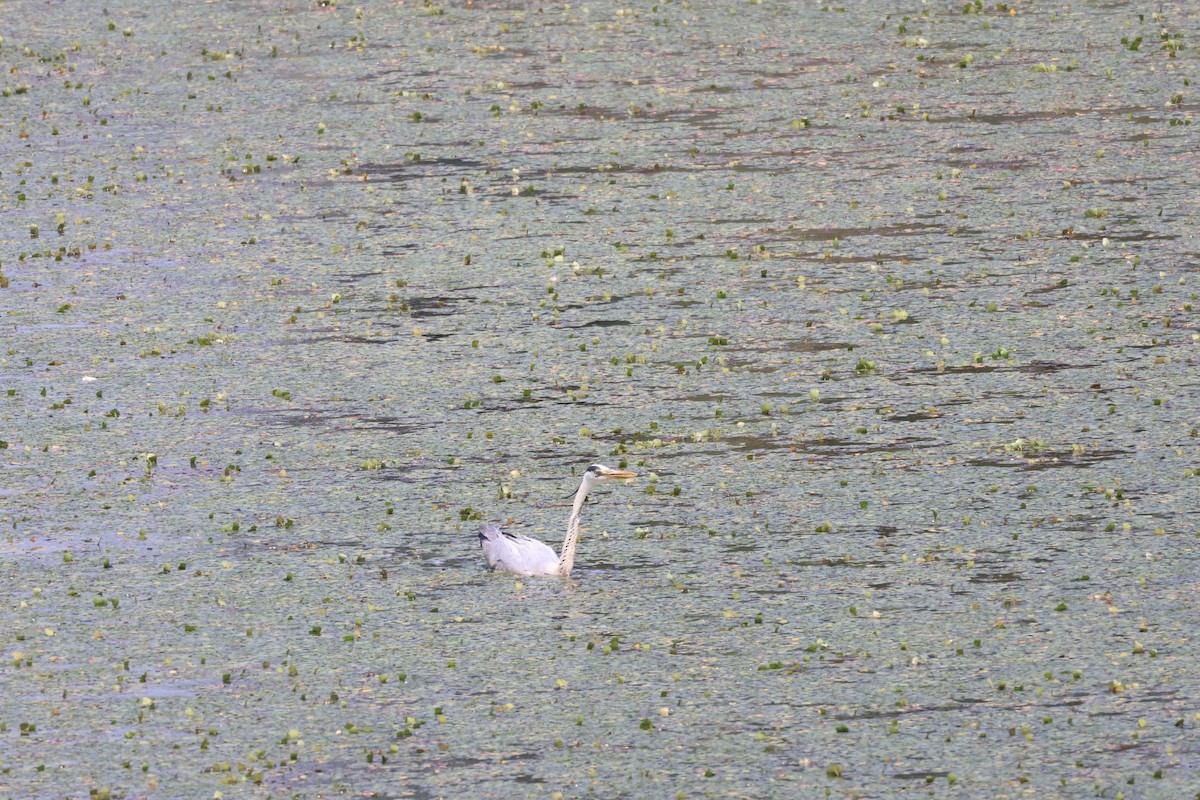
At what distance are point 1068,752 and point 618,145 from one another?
10.3 meters

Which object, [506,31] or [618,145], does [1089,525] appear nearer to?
[618,145]

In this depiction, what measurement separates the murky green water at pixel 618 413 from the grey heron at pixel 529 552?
9 cm

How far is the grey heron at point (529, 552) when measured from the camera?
8.91 meters

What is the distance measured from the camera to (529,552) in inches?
350

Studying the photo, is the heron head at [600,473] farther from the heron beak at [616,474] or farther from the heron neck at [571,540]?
the heron neck at [571,540]

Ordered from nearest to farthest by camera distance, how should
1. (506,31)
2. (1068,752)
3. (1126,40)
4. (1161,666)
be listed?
(1068,752) → (1161,666) → (1126,40) → (506,31)

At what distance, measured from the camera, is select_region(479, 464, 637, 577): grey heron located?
29.2 ft

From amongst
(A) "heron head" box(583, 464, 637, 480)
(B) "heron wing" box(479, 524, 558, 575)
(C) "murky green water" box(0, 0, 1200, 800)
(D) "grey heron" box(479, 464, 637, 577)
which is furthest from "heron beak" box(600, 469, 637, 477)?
(B) "heron wing" box(479, 524, 558, 575)

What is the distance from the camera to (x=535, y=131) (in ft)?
56.9

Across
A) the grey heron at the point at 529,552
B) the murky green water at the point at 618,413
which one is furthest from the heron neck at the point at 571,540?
the murky green water at the point at 618,413

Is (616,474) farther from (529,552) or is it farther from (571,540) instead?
(529,552)

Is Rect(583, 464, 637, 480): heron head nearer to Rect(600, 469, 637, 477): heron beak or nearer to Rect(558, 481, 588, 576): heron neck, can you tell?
Rect(600, 469, 637, 477): heron beak

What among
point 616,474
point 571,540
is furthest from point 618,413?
point 571,540

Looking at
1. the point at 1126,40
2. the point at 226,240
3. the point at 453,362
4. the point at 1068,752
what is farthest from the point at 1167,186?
the point at 1068,752
